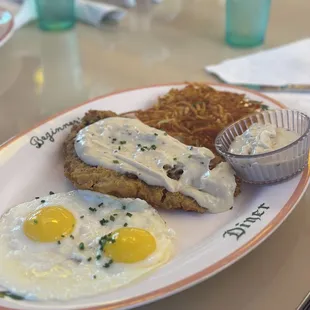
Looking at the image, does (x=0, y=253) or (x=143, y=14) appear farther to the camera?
(x=143, y=14)

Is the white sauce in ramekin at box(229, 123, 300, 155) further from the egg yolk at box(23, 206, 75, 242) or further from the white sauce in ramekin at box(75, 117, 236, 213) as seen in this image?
the egg yolk at box(23, 206, 75, 242)

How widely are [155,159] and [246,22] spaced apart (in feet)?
3.70

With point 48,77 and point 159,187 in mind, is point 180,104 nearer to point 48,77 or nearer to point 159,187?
point 159,187

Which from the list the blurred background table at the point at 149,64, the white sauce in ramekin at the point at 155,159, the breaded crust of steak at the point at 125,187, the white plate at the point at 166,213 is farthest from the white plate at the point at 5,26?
the breaded crust of steak at the point at 125,187

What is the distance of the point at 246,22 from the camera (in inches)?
88.9

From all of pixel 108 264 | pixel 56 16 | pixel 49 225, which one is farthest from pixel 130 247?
pixel 56 16

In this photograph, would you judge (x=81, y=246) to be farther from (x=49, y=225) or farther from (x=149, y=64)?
(x=149, y=64)

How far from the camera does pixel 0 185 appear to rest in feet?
4.60

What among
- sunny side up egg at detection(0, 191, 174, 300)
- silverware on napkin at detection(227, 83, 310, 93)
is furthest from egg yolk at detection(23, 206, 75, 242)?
silverware on napkin at detection(227, 83, 310, 93)

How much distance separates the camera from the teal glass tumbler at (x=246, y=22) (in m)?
2.22

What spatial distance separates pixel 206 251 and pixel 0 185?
0.59 meters

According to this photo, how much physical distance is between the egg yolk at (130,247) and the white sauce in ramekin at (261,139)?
1.16 feet

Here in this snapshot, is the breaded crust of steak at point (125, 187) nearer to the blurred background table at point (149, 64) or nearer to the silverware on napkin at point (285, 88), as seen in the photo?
the blurred background table at point (149, 64)

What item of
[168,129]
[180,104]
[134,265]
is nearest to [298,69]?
[180,104]
